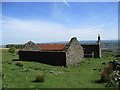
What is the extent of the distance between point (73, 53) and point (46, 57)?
18.3 ft

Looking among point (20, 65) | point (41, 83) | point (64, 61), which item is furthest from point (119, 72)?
point (20, 65)

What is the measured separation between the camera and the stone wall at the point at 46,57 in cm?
2661

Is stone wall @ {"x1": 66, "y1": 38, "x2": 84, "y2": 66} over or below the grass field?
over

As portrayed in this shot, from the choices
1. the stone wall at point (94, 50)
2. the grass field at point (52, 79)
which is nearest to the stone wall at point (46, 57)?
the grass field at point (52, 79)

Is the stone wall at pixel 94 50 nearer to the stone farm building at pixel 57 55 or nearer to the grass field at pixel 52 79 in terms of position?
the stone farm building at pixel 57 55

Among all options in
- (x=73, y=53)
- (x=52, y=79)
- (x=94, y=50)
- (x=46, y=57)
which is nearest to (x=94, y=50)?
(x=94, y=50)

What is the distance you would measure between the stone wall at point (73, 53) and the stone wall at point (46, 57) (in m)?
1.11

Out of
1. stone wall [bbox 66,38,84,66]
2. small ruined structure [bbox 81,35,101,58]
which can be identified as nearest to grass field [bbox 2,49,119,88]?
stone wall [bbox 66,38,84,66]

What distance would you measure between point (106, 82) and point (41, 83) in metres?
6.44

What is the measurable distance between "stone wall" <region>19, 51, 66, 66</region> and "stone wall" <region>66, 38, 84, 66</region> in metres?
1.11

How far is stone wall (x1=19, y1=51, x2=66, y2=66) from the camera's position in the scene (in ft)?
87.3

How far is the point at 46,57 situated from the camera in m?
28.1

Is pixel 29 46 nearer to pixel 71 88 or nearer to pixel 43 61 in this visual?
pixel 43 61

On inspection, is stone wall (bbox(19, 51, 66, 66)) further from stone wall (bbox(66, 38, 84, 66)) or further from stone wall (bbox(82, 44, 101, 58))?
stone wall (bbox(82, 44, 101, 58))
